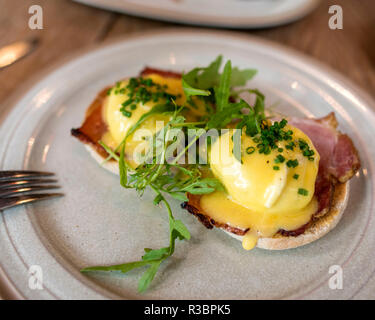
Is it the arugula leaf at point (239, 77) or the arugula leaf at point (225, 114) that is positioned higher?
the arugula leaf at point (239, 77)

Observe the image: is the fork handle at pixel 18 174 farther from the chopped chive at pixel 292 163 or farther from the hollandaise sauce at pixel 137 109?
the chopped chive at pixel 292 163

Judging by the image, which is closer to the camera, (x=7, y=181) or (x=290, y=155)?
(x=290, y=155)

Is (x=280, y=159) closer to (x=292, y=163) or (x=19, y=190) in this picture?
(x=292, y=163)

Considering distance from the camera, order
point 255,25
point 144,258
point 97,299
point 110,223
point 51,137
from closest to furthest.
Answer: point 97,299, point 144,258, point 110,223, point 51,137, point 255,25

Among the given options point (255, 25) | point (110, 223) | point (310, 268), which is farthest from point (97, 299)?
point (255, 25)

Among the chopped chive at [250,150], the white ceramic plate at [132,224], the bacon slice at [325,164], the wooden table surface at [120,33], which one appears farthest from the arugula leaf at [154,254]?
the wooden table surface at [120,33]

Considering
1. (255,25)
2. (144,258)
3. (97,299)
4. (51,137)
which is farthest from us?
(255,25)

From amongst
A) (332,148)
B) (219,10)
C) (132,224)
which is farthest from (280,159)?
(219,10)

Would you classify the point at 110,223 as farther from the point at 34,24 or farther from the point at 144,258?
the point at 34,24
